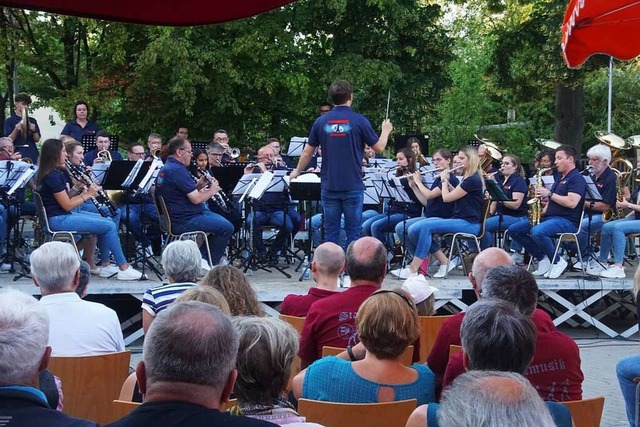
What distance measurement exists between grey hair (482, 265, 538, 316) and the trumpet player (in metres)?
10.4

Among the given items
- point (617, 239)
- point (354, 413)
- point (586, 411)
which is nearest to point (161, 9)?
point (354, 413)

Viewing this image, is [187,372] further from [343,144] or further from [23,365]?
[343,144]

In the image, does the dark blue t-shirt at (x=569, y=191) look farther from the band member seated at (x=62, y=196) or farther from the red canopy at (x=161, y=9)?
the red canopy at (x=161, y=9)

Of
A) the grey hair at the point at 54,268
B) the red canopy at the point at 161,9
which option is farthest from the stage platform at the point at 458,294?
the red canopy at the point at 161,9

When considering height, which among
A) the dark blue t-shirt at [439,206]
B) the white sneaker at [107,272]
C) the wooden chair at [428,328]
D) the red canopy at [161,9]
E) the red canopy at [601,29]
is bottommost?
the white sneaker at [107,272]

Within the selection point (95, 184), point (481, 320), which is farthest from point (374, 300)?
point (95, 184)

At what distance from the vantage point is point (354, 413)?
3.64 meters

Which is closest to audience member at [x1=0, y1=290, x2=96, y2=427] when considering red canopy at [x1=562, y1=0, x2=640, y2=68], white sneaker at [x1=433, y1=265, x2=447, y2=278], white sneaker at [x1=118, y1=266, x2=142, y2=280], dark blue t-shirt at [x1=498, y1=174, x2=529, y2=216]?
red canopy at [x1=562, y1=0, x2=640, y2=68]

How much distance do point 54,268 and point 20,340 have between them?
7.35 ft

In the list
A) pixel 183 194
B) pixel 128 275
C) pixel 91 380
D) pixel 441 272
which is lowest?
pixel 441 272

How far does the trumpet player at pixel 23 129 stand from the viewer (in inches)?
529

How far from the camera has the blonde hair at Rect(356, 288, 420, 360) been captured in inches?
161

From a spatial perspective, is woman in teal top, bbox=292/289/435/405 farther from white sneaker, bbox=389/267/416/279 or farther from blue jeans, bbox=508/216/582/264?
blue jeans, bbox=508/216/582/264

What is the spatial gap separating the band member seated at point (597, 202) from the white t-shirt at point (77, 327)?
23.2ft
